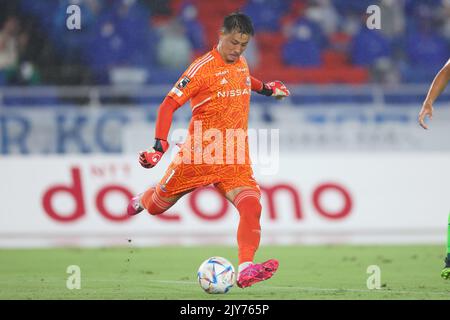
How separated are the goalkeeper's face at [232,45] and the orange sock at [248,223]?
106 centimetres

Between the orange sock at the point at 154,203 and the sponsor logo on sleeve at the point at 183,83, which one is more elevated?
the sponsor logo on sleeve at the point at 183,83

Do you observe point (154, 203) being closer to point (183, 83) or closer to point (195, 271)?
point (183, 83)

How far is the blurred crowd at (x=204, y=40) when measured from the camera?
1570cm

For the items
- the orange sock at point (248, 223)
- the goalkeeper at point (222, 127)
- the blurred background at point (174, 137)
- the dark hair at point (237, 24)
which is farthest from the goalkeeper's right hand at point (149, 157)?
the blurred background at point (174, 137)

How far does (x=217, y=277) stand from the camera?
7.41 metres

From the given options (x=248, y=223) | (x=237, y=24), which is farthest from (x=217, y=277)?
(x=237, y=24)

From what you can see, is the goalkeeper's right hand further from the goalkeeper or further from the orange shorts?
the orange shorts

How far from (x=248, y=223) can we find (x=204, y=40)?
32.6 ft

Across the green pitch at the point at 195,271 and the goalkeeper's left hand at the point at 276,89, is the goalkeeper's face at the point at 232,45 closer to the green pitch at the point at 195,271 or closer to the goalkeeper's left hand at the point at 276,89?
the goalkeeper's left hand at the point at 276,89

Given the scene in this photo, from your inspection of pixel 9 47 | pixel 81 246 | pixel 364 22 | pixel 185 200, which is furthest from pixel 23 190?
pixel 364 22

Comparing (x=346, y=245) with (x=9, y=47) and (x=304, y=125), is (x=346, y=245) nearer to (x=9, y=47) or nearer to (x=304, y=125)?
(x=304, y=125)

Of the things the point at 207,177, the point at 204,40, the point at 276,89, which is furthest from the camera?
the point at 204,40

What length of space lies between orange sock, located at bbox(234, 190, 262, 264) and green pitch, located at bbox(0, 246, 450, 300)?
36 centimetres

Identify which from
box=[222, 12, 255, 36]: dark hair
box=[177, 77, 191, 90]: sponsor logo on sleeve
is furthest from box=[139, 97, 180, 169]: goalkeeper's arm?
box=[222, 12, 255, 36]: dark hair
